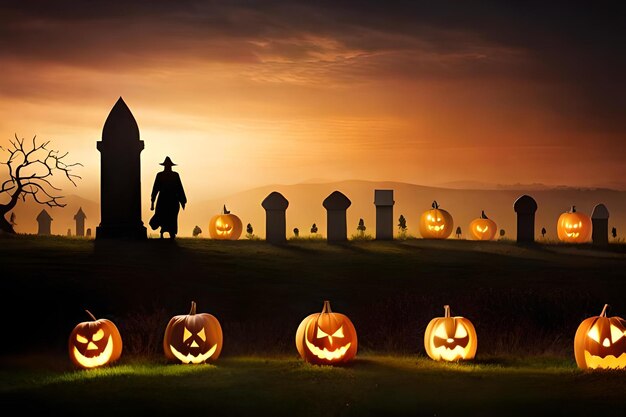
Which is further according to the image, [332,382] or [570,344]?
[570,344]

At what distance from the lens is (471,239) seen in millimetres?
30297

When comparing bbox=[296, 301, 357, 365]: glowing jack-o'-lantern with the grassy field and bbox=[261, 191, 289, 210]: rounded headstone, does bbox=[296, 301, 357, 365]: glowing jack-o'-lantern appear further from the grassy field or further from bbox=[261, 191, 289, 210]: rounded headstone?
bbox=[261, 191, 289, 210]: rounded headstone

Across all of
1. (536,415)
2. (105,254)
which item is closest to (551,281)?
(105,254)

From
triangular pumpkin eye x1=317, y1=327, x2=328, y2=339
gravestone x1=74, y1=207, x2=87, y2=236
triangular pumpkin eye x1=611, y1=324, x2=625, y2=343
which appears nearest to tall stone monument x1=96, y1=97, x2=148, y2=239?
gravestone x1=74, y1=207, x2=87, y2=236

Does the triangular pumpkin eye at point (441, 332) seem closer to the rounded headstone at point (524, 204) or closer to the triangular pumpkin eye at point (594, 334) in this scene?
the triangular pumpkin eye at point (594, 334)

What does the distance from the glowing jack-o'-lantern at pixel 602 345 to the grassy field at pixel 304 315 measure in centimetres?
42

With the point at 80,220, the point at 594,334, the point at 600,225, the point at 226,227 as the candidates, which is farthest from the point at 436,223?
the point at 594,334

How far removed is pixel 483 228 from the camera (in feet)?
103

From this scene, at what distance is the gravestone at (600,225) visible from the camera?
30141 mm

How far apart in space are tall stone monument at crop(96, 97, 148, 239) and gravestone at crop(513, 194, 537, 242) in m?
11.5

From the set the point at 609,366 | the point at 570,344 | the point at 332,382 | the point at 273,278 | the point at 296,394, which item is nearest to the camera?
the point at 296,394

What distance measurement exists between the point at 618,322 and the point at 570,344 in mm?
3039

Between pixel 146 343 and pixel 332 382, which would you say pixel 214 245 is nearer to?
pixel 146 343

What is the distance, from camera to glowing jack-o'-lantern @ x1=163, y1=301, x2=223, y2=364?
15320mm
